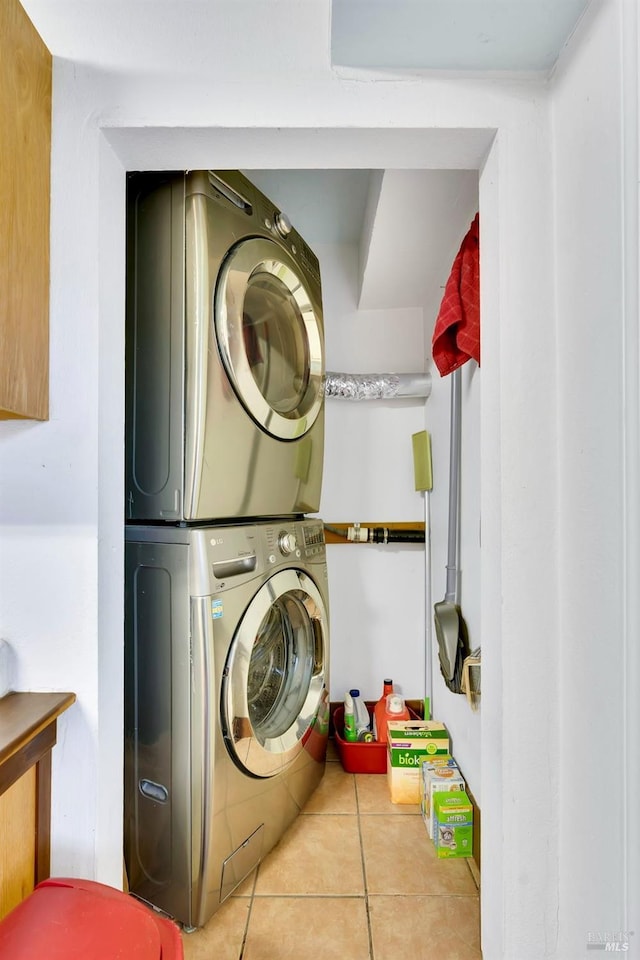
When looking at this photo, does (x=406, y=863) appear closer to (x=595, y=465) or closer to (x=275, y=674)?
(x=275, y=674)

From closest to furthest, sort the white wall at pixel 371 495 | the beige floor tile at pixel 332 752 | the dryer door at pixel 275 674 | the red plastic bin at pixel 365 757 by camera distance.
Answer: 1. the dryer door at pixel 275 674
2. the red plastic bin at pixel 365 757
3. the beige floor tile at pixel 332 752
4. the white wall at pixel 371 495

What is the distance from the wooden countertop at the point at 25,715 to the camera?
0.68 m

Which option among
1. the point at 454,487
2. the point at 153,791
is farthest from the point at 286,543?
the point at 153,791

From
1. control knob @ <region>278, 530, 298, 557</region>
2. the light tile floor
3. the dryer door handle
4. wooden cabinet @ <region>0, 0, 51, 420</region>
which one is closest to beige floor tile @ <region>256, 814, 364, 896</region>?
the light tile floor

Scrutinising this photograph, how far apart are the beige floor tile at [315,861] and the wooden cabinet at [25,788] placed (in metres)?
0.74

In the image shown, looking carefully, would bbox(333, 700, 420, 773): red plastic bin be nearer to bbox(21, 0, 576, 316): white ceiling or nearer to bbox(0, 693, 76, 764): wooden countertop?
bbox(0, 693, 76, 764): wooden countertop

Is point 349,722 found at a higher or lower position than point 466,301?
lower

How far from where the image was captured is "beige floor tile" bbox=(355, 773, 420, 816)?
5.27ft

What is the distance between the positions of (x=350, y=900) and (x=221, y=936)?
33 centimetres

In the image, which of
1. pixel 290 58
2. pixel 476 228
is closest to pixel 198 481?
pixel 290 58

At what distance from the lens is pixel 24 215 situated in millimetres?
748

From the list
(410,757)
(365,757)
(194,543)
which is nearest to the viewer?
(194,543)

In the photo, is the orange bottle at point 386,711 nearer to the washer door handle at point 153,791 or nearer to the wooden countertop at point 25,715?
the washer door handle at point 153,791

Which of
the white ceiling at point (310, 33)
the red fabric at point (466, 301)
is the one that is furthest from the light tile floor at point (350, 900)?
the white ceiling at point (310, 33)
